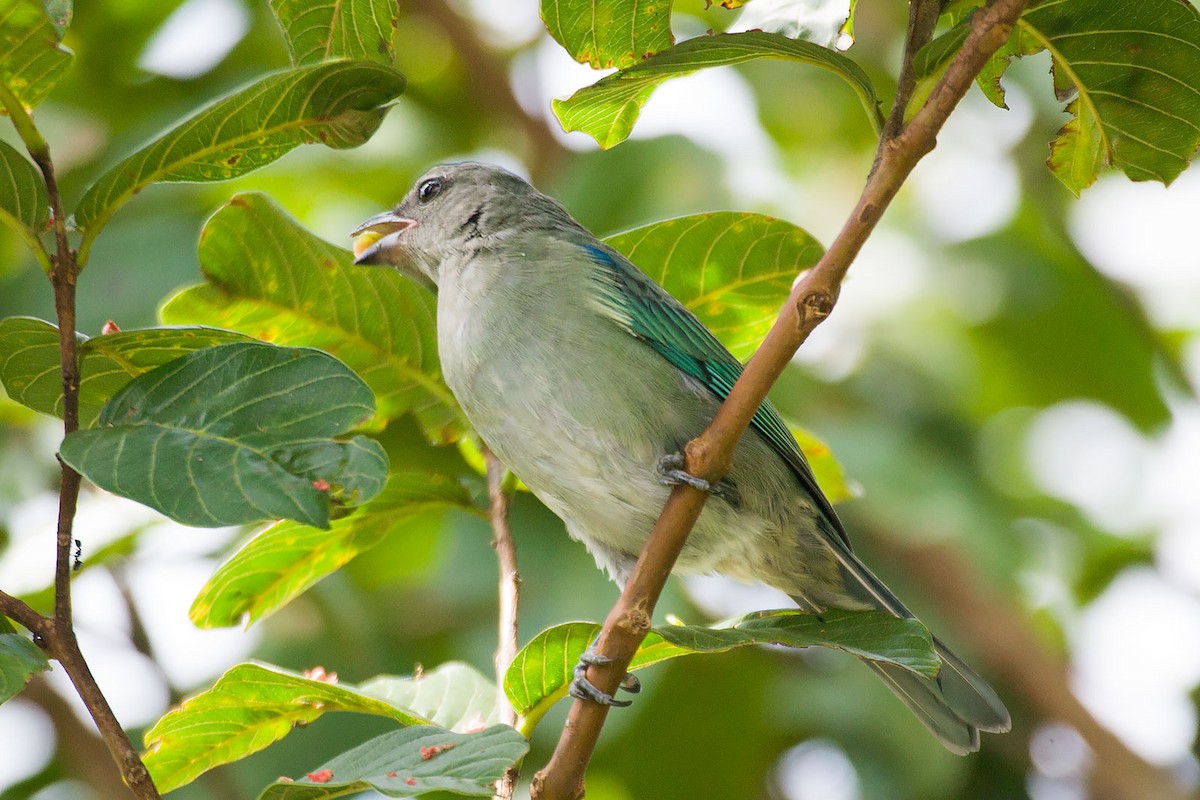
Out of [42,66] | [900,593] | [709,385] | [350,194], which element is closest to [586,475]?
[709,385]

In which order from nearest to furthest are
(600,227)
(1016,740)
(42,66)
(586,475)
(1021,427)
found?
(42,66)
(586,475)
(600,227)
(1016,740)
(1021,427)

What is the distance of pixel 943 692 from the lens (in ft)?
10.1

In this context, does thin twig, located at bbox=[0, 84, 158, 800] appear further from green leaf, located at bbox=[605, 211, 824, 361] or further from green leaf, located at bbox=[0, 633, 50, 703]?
green leaf, located at bbox=[605, 211, 824, 361]

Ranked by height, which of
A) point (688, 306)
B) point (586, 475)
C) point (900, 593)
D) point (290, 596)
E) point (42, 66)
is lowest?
point (900, 593)

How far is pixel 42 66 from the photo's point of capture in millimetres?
2080

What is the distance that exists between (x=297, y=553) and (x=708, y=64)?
153cm

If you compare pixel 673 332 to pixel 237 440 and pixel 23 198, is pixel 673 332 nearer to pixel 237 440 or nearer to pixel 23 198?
pixel 237 440

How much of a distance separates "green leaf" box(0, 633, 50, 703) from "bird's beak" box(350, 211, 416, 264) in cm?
191

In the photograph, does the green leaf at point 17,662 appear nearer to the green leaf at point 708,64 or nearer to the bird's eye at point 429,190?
the green leaf at point 708,64

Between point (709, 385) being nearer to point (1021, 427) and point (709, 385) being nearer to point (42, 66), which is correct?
point (42, 66)

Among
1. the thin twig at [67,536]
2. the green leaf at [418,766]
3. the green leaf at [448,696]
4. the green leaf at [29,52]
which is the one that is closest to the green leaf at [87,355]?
the thin twig at [67,536]

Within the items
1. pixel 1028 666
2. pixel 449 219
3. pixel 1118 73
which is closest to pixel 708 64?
pixel 1118 73

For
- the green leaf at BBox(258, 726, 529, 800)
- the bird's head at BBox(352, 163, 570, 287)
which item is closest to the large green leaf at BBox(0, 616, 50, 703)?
the green leaf at BBox(258, 726, 529, 800)

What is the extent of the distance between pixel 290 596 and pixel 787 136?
167 inches
